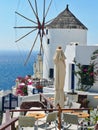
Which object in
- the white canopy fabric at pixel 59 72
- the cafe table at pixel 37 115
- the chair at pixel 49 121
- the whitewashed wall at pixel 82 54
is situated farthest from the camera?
the whitewashed wall at pixel 82 54

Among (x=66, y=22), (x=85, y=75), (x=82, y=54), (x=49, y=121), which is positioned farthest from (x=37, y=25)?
(x=49, y=121)

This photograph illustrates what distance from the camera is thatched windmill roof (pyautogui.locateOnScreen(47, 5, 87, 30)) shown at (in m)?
29.0

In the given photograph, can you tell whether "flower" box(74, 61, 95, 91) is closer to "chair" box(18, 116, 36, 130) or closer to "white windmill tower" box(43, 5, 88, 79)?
"white windmill tower" box(43, 5, 88, 79)

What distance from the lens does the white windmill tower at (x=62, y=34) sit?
1142 inches

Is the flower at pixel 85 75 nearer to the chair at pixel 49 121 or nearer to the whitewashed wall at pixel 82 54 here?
the whitewashed wall at pixel 82 54

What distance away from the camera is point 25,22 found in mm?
35656

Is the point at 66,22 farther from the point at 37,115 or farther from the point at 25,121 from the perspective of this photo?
the point at 25,121

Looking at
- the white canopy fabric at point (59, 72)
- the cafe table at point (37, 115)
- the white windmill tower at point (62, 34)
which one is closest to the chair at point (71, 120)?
the cafe table at point (37, 115)

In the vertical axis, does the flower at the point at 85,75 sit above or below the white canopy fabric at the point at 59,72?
below

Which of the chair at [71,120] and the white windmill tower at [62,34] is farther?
the white windmill tower at [62,34]

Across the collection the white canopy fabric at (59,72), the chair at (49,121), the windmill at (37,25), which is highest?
the windmill at (37,25)

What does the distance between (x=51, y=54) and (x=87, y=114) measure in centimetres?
1766

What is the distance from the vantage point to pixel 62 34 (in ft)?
95.6

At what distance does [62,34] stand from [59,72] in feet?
50.8
